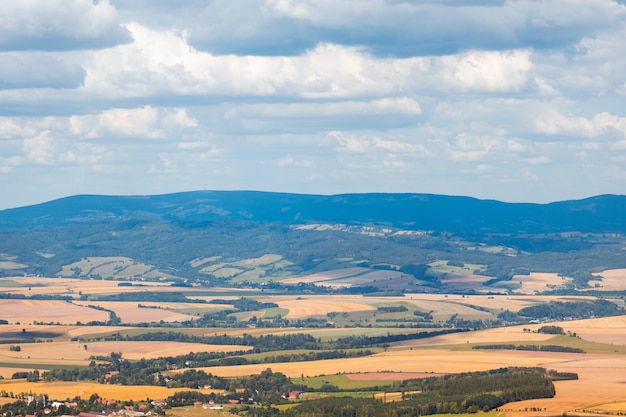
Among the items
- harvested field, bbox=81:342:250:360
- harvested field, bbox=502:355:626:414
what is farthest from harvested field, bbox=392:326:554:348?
harvested field, bbox=502:355:626:414

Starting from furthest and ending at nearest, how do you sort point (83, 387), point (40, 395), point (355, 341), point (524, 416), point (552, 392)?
1. point (355, 341)
2. point (83, 387)
3. point (40, 395)
4. point (552, 392)
5. point (524, 416)

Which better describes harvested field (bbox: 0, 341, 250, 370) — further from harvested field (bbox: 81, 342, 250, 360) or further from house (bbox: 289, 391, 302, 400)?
house (bbox: 289, 391, 302, 400)

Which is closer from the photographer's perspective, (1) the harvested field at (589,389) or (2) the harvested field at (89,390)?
(1) the harvested field at (589,389)

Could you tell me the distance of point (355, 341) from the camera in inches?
6988

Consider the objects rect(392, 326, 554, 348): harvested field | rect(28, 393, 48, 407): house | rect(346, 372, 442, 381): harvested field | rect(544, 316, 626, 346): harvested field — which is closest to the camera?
rect(28, 393, 48, 407): house

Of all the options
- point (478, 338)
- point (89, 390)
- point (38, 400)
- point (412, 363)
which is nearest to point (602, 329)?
point (478, 338)

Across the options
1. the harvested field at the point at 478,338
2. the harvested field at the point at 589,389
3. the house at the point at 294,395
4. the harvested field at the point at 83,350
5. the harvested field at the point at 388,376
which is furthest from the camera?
the harvested field at the point at 478,338

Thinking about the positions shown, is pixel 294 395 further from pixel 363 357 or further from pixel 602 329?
pixel 602 329

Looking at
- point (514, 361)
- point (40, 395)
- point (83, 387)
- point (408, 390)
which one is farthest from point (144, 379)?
point (514, 361)

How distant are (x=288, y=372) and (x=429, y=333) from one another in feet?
155

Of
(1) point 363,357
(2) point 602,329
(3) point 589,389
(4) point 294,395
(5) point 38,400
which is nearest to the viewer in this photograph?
(3) point 589,389

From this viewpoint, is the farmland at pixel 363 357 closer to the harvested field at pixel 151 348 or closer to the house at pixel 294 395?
the harvested field at pixel 151 348

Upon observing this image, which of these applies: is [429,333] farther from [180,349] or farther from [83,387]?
[83,387]

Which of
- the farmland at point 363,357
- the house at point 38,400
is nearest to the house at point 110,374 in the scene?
the farmland at point 363,357
